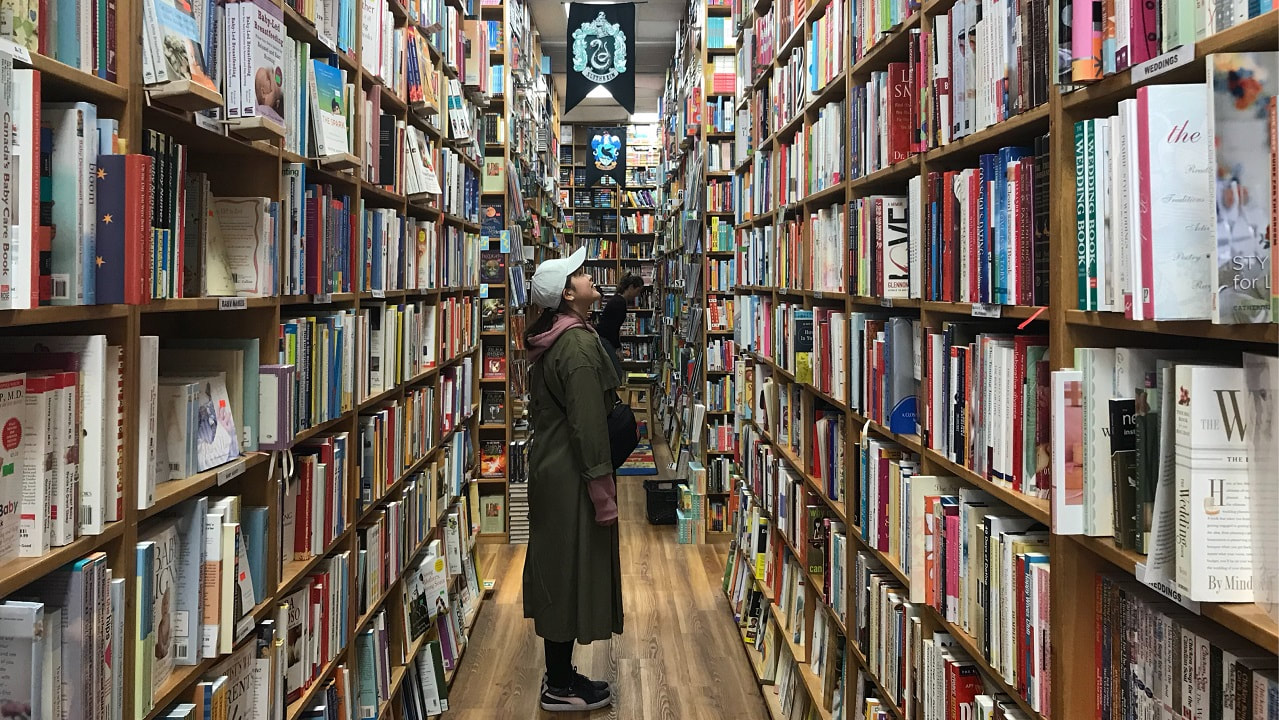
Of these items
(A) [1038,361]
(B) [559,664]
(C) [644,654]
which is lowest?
(C) [644,654]

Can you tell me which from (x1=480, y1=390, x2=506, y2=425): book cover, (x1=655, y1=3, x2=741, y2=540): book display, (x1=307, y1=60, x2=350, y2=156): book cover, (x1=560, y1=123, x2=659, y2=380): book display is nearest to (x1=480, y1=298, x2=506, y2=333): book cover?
(x1=480, y1=390, x2=506, y2=425): book cover

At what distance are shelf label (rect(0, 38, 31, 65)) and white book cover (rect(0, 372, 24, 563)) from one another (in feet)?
1.24

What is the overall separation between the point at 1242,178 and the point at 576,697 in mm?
3059

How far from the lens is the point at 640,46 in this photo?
29.9 ft

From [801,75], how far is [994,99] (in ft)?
5.89

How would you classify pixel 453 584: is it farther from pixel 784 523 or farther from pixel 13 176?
pixel 13 176

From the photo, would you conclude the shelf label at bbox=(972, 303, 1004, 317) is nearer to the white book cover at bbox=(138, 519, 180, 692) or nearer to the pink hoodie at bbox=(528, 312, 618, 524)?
the white book cover at bbox=(138, 519, 180, 692)

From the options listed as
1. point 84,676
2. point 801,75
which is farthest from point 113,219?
point 801,75

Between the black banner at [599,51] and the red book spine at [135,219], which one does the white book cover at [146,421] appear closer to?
the red book spine at [135,219]

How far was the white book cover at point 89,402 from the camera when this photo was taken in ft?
3.96

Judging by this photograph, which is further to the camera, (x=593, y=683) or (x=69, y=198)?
(x=593, y=683)

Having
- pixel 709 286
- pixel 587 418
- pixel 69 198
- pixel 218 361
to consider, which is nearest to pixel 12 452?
pixel 69 198

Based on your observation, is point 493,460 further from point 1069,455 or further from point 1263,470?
point 1263,470

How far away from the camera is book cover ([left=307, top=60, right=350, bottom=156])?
2.06 metres
